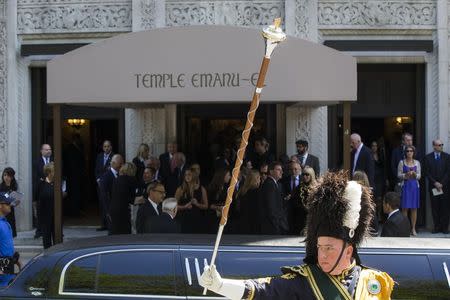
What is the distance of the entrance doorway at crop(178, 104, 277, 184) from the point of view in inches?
577

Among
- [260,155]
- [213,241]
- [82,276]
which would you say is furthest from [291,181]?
[82,276]

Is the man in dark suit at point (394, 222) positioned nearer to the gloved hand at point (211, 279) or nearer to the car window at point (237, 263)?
the car window at point (237, 263)

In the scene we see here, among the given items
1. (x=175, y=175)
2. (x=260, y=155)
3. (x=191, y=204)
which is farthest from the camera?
(x=260, y=155)

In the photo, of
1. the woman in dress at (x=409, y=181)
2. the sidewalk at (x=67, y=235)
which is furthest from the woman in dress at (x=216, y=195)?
the woman in dress at (x=409, y=181)

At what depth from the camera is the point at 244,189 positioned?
9938 millimetres

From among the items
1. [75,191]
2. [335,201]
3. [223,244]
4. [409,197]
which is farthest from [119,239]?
[75,191]

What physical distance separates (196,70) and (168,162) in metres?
3.70

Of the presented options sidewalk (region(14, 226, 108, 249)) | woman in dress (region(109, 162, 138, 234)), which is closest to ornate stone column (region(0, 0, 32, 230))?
sidewalk (region(14, 226, 108, 249))

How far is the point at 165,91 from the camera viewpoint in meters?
9.49

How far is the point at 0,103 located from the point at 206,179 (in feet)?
14.2

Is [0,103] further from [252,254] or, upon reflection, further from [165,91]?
[252,254]

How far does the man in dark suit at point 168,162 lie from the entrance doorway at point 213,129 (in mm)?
1540

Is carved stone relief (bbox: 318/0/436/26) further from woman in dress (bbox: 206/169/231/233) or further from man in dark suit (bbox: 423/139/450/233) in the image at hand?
woman in dress (bbox: 206/169/231/233)

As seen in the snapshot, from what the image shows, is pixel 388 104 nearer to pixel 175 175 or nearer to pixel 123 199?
pixel 175 175
